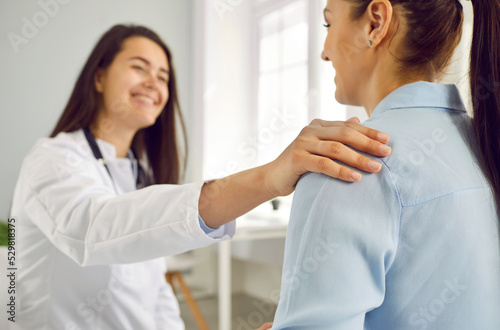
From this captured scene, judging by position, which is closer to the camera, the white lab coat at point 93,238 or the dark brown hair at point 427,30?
the dark brown hair at point 427,30

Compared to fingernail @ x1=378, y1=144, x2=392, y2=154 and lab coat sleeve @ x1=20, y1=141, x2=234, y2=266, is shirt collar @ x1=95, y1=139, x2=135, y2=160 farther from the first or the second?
fingernail @ x1=378, y1=144, x2=392, y2=154

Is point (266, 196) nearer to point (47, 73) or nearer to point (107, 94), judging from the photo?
point (107, 94)

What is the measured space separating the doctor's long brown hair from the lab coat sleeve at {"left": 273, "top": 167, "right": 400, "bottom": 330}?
1.01m

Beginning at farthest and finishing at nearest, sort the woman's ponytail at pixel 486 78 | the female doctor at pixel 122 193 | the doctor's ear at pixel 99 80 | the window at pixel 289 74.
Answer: the window at pixel 289 74
the doctor's ear at pixel 99 80
the female doctor at pixel 122 193
the woman's ponytail at pixel 486 78

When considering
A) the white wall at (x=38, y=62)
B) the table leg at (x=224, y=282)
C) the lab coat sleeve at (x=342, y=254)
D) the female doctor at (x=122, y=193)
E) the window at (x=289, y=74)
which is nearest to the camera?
the lab coat sleeve at (x=342, y=254)

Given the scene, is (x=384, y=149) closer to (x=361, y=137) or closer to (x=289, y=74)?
(x=361, y=137)

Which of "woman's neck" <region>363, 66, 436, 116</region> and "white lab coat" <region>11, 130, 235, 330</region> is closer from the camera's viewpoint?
"woman's neck" <region>363, 66, 436, 116</region>

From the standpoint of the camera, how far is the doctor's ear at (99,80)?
1.46 m

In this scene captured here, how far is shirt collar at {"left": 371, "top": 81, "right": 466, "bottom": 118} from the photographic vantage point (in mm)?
668

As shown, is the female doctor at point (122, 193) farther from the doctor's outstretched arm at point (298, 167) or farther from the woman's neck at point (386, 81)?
the woman's neck at point (386, 81)

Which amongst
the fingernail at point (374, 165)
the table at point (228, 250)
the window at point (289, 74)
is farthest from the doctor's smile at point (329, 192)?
the window at point (289, 74)

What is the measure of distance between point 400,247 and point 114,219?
563mm

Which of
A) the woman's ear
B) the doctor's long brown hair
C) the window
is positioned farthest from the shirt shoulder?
the window

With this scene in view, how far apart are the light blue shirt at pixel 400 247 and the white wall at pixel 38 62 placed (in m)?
3.38
